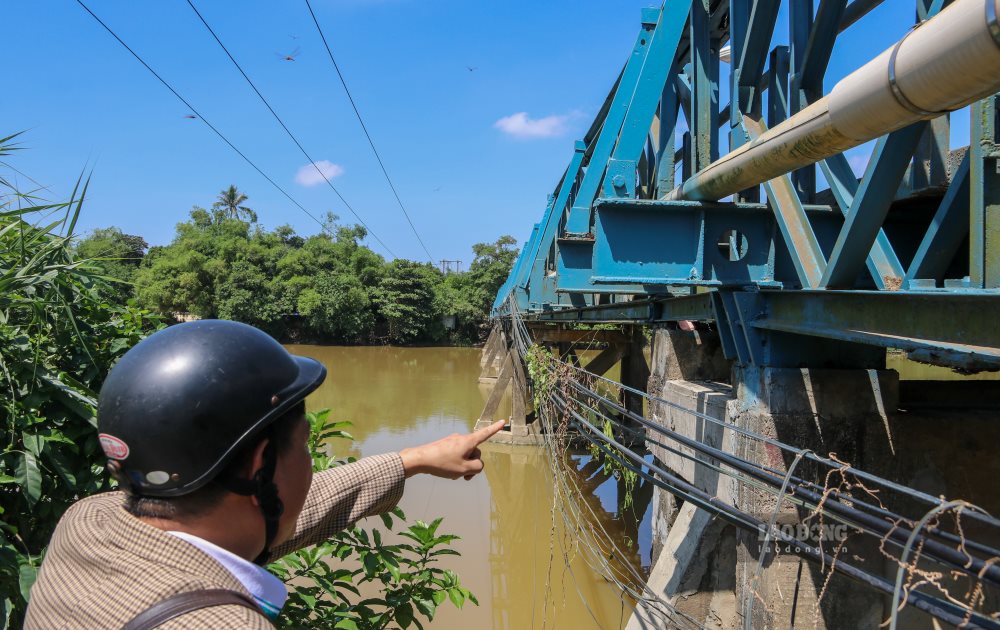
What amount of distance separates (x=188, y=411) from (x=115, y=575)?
0.90 feet

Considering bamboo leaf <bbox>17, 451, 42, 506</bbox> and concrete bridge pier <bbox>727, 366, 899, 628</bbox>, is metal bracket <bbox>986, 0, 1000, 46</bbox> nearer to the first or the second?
concrete bridge pier <bbox>727, 366, 899, 628</bbox>

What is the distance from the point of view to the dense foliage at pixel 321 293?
36125mm


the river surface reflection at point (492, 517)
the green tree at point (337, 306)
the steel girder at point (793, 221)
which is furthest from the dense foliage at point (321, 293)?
the steel girder at point (793, 221)

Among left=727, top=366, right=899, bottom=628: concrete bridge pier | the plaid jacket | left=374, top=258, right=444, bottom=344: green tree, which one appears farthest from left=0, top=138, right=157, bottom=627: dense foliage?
left=374, top=258, right=444, bottom=344: green tree

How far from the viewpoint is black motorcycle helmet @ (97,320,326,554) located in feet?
3.44

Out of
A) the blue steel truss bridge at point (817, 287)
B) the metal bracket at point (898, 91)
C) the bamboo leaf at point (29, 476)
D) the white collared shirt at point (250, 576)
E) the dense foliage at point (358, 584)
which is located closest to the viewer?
the white collared shirt at point (250, 576)

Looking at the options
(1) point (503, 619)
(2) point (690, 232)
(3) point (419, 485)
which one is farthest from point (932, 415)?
(3) point (419, 485)

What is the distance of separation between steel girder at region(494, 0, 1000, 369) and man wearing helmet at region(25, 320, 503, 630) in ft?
6.25

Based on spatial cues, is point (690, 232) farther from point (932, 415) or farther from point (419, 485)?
point (419, 485)

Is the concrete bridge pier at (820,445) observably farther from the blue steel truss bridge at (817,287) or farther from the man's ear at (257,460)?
the man's ear at (257,460)

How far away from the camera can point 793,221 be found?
9.89 ft

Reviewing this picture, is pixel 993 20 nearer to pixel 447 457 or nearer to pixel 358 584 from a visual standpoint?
pixel 447 457

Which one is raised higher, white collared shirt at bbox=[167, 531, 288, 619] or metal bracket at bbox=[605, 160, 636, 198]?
metal bracket at bbox=[605, 160, 636, 198]

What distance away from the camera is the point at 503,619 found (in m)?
6.89
